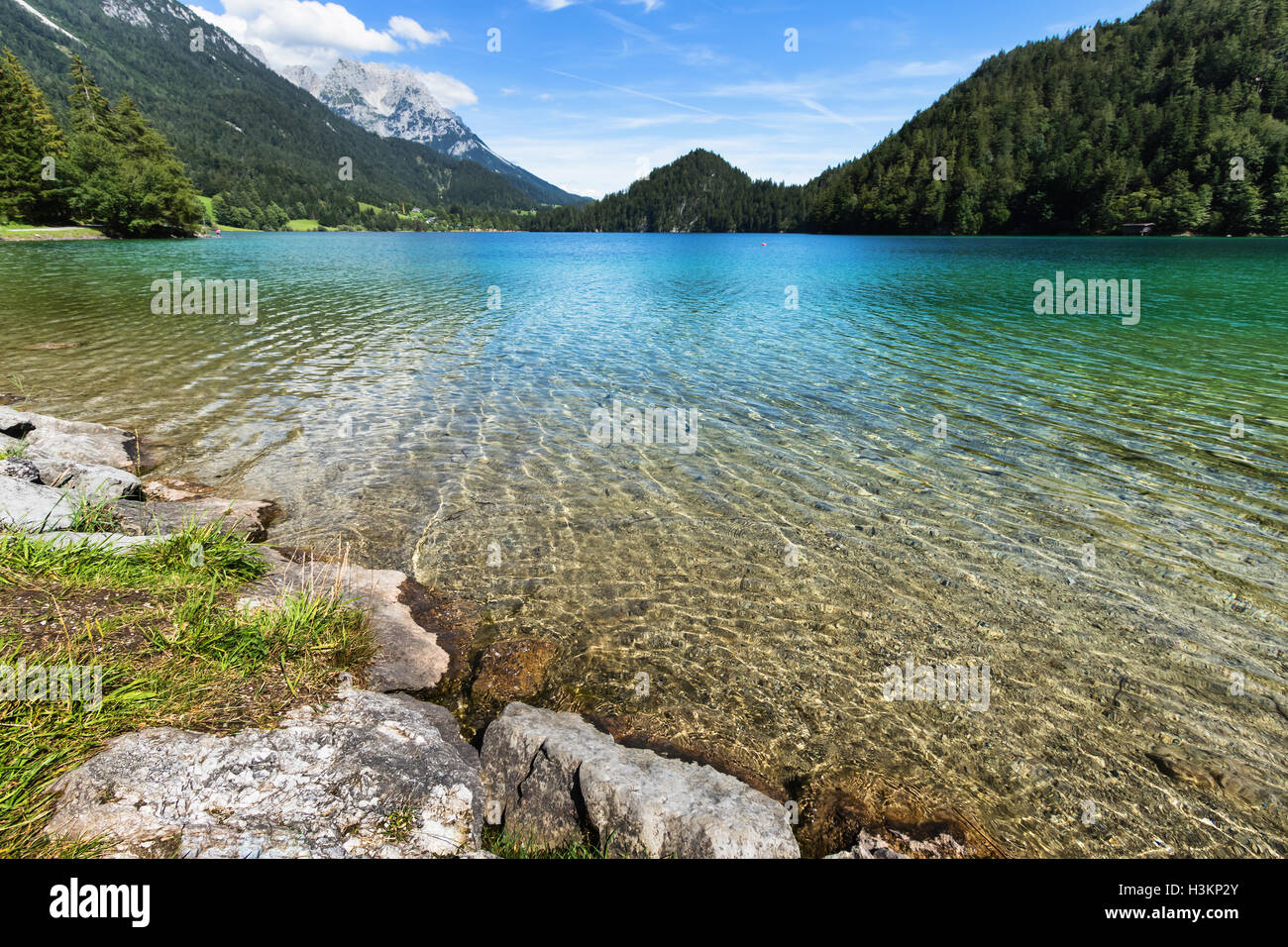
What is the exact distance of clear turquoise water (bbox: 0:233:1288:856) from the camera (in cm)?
641

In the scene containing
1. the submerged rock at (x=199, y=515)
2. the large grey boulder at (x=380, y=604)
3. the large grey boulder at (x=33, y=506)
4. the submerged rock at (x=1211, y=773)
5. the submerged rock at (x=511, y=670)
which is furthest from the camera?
the submerged rock at (x=199, y=515)

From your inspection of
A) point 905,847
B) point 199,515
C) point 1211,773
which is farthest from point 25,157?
point 1211,773

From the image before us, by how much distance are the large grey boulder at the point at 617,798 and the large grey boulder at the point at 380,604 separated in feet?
5.21

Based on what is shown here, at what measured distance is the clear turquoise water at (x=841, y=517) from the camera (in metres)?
6.41

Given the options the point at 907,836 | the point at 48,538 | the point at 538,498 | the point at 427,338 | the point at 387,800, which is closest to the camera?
the point at 387,800

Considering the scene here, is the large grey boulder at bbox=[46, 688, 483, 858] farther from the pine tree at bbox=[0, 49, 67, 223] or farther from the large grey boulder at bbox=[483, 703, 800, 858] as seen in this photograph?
the pine tree at bbox=[0, 49, 67, 223]

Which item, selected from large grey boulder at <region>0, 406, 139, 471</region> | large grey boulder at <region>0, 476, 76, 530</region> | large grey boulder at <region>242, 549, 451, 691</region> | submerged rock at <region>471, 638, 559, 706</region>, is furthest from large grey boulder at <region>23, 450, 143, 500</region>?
submerged rock at <region>471, 638, 559, 706</region>

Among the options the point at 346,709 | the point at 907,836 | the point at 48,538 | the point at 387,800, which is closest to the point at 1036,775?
the point at 907,836

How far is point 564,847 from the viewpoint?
A: 4.88 m

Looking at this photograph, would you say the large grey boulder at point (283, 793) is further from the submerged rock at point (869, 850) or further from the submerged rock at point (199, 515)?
the submerged rock at point (199, 515)

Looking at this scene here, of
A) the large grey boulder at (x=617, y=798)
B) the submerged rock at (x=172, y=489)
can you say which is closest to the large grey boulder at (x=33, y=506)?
the submerged rock at (x=172, y=489)

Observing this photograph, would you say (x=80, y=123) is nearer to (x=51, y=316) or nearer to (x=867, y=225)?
(x=51, y=316)

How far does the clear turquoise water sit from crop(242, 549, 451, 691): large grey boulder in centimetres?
89

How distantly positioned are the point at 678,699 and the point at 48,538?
7908 millimetres
